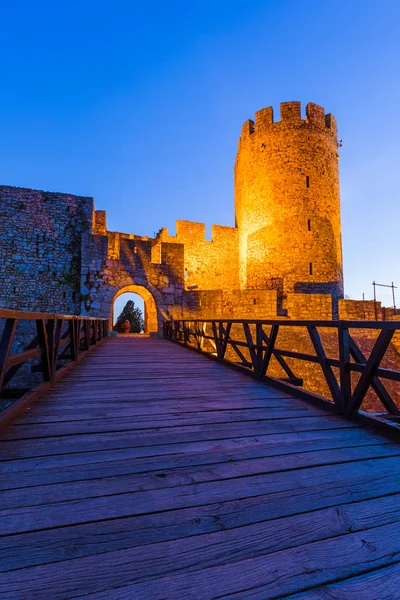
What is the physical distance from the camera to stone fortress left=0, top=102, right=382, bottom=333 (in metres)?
11.4

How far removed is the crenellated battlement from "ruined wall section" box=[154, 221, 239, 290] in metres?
6.40

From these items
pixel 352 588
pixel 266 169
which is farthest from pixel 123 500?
pixel 266 169

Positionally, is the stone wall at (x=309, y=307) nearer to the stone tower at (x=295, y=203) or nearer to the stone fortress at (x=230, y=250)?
the stone fortress at (x=230, y=250)

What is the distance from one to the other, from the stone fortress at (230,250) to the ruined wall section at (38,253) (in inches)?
1.4

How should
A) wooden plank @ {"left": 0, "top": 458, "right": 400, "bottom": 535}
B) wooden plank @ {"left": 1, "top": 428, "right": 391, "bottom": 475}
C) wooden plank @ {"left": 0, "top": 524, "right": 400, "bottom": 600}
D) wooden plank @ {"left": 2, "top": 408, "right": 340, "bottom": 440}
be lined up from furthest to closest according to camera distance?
wooden plank @ {"left": 2, "top": 408, "right": 340, "bottom": 440} → wooden plank @ {"left": 1, "top": 428, "right": 391, "bottom": 475} → wooden plank @ {"left": 0, "top": 458, "right": 400, "bottom": 535} → wooden plank @ {"left": 0, "top": 524, "right": 400, "bottom": 600}

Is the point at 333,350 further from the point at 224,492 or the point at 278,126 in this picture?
the point at 278,126

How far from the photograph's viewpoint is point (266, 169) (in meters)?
17.1

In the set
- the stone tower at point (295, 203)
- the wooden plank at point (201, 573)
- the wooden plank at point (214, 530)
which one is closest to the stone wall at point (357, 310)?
the stone tower at point (295, 203)

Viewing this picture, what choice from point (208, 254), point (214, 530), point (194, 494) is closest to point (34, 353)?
point (194, 494)

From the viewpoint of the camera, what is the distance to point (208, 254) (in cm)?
2020

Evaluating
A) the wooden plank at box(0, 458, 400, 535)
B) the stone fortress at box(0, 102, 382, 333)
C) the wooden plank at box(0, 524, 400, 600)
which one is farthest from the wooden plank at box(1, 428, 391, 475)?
the stone fortress at box(0, 102, 382, 333)

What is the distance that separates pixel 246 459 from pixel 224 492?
0.37m

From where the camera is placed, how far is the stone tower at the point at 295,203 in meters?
16.3

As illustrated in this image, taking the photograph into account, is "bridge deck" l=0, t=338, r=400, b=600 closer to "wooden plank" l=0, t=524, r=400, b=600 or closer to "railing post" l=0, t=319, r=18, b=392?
"wooden plank" l=0, t=524, r=400, b=600
